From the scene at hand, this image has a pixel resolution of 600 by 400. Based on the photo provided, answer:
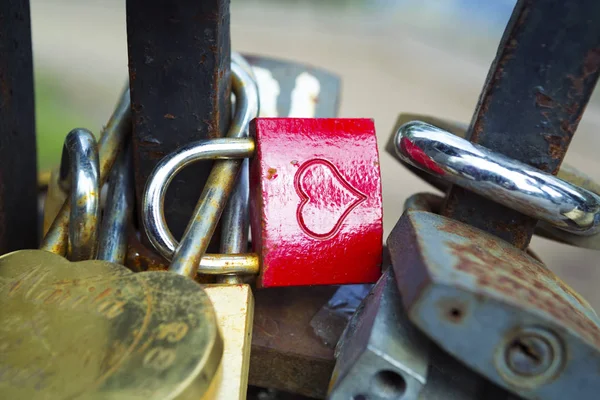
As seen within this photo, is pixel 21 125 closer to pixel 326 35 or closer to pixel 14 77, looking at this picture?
pixel 14 77

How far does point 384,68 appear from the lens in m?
3.61

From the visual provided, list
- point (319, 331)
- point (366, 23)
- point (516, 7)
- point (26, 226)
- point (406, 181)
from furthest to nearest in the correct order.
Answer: point (366, 23) → point (406, 181) → point (26, 226) → point (319, 331) → point (516, 7)

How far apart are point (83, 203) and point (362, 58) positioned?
3.37 metres

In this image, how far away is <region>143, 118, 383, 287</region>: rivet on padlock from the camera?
0.58 m

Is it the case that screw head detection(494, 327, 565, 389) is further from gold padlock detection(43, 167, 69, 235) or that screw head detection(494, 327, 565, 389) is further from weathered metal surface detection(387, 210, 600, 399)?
gold padlock detection(43, 167, 69, 235)

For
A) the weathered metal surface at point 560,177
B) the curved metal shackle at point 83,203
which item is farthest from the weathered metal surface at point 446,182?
the curved metal shackle at point 83,203

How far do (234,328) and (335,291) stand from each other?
22cm

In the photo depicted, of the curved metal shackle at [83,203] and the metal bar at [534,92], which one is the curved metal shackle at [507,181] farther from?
the curved metal shackle at [83,203]

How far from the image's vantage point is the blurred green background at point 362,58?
2347mm

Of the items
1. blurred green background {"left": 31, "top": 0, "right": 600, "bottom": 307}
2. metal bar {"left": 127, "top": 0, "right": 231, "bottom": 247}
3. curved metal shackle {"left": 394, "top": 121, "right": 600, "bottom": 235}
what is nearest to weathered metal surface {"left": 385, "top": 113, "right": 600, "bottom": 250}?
curved metal shackle {"left": 394, "top": 121, "right": 600, "bottom": 235}

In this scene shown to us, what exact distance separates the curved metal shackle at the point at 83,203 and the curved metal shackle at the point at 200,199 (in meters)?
0.06

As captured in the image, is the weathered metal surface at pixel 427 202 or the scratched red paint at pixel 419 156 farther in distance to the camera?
the weathered metal surface at pixel 427 202

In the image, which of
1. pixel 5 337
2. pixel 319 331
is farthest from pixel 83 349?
pixel 319 331

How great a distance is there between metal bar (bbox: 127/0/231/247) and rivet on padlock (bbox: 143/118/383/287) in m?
0.05
